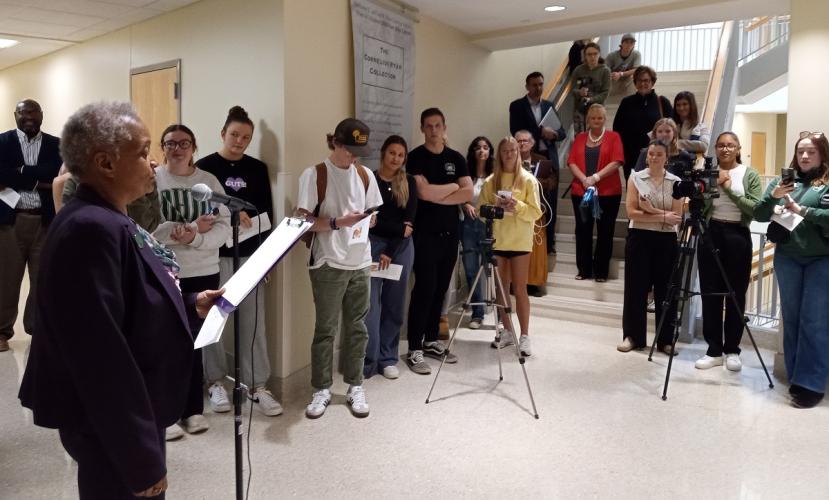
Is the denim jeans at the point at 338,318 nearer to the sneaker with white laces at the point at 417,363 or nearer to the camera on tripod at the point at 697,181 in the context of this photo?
the sneaker with white laces at the point at 417,363

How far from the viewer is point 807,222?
3402mm

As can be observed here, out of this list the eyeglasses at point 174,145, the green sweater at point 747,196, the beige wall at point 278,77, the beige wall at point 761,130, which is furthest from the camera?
the beige wall at point 761,130

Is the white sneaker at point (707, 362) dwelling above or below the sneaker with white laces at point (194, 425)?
above

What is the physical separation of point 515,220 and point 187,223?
216 cm

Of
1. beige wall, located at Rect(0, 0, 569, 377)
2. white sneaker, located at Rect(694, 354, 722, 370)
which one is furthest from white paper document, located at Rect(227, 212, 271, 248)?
white sneaker, located at Rect(694, 354, 722, 370)

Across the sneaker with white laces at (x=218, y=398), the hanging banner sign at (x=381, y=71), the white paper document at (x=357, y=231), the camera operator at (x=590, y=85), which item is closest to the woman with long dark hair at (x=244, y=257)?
the sneaker with white laces at (x=218, y=398)

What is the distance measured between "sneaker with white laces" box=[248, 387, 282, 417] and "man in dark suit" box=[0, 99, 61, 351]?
6.31 ft

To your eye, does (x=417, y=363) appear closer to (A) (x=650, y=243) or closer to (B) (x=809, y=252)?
(A) (x=650, y=243)

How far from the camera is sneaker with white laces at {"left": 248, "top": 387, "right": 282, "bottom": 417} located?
3180 mm

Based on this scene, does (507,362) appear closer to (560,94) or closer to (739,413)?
(739,413)

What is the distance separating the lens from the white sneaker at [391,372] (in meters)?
3.75

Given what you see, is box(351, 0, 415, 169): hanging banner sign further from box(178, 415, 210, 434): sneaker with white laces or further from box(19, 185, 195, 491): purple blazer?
box(19, 185, 195, 491): purple blazer

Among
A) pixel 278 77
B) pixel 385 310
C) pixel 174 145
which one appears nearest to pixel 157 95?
pixel 278 77

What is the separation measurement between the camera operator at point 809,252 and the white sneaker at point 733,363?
0.43m
